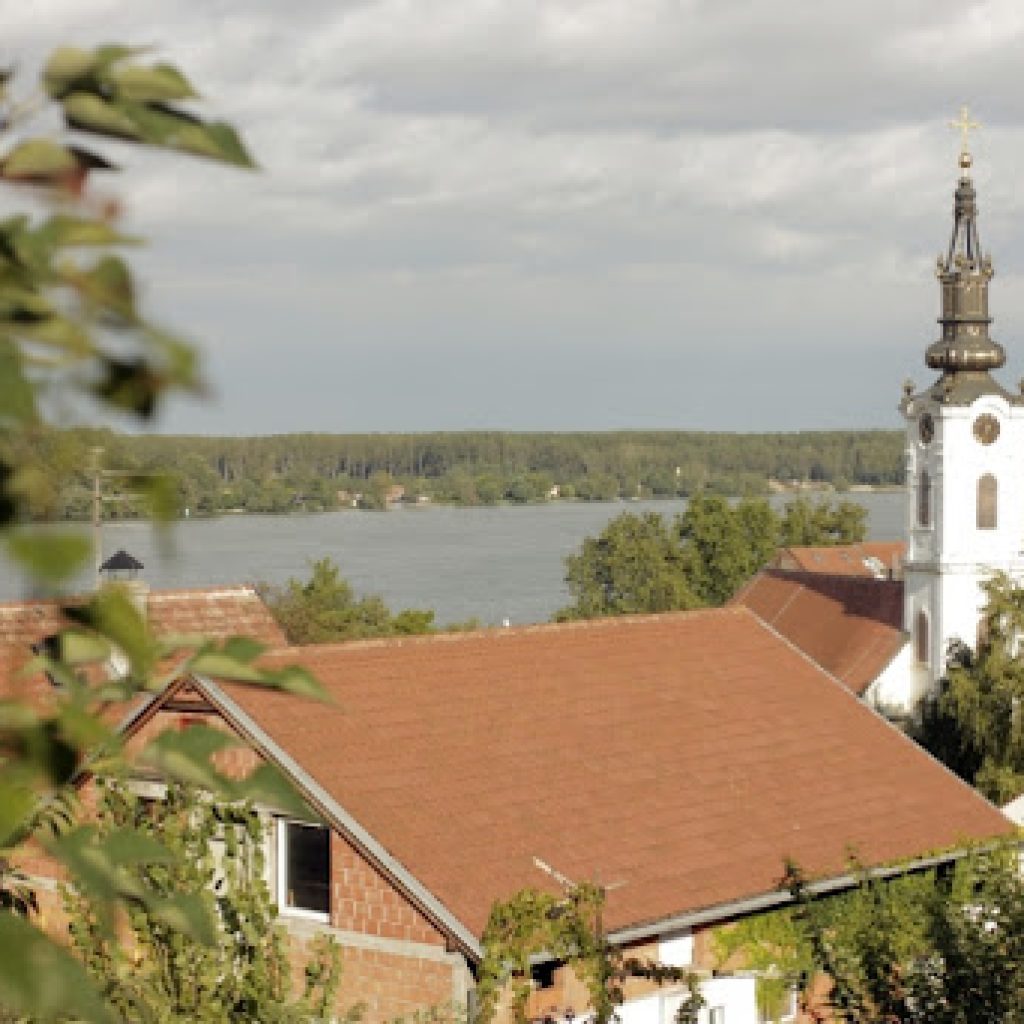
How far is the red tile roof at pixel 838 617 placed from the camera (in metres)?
39.0

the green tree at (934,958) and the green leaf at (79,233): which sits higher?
the green leaf at (79,233)

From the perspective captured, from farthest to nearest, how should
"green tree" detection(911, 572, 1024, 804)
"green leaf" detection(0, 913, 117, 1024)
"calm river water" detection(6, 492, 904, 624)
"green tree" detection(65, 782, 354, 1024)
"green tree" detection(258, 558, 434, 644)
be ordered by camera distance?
1. "calm river water" detection(6, 492, 904, 624)
2. "green tree" detection(258, 558, 434, 644)
3. "green tree" detection(911, 572, 1024, 804)
4. "green tree" detection(65, 782, 354, 1024)
5. "green leaf" detection(0, 913, 117, 1024)

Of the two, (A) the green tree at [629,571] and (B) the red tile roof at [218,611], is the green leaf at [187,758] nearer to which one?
(B) the red tile roof at [218,611]

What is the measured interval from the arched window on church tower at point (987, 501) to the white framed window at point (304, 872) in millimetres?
27025

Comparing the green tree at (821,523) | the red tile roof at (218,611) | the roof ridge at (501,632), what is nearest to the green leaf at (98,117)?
the roof ridge at (501,632)

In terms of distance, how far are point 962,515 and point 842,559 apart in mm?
15865

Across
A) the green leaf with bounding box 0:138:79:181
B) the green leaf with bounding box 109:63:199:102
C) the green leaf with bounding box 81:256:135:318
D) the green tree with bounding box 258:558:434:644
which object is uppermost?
the green leaf with bounding box 109:63:199:102

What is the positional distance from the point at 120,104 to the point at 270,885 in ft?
40.7

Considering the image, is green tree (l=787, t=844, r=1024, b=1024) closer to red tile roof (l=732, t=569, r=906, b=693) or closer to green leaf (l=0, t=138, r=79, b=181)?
green leaf (l=0, t=138, r=79, b=181)

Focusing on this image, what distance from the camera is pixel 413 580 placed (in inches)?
3041

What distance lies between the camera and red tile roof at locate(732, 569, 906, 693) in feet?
128

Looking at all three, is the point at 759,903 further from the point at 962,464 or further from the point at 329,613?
the point at 329,613

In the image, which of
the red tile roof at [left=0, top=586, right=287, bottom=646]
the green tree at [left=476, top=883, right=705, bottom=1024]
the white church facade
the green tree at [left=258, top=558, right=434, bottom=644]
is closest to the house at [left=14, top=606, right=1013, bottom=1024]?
the green tree at [left=476, top=883, right=705, bottom=1024]

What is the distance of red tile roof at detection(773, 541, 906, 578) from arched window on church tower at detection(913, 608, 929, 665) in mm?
10609
